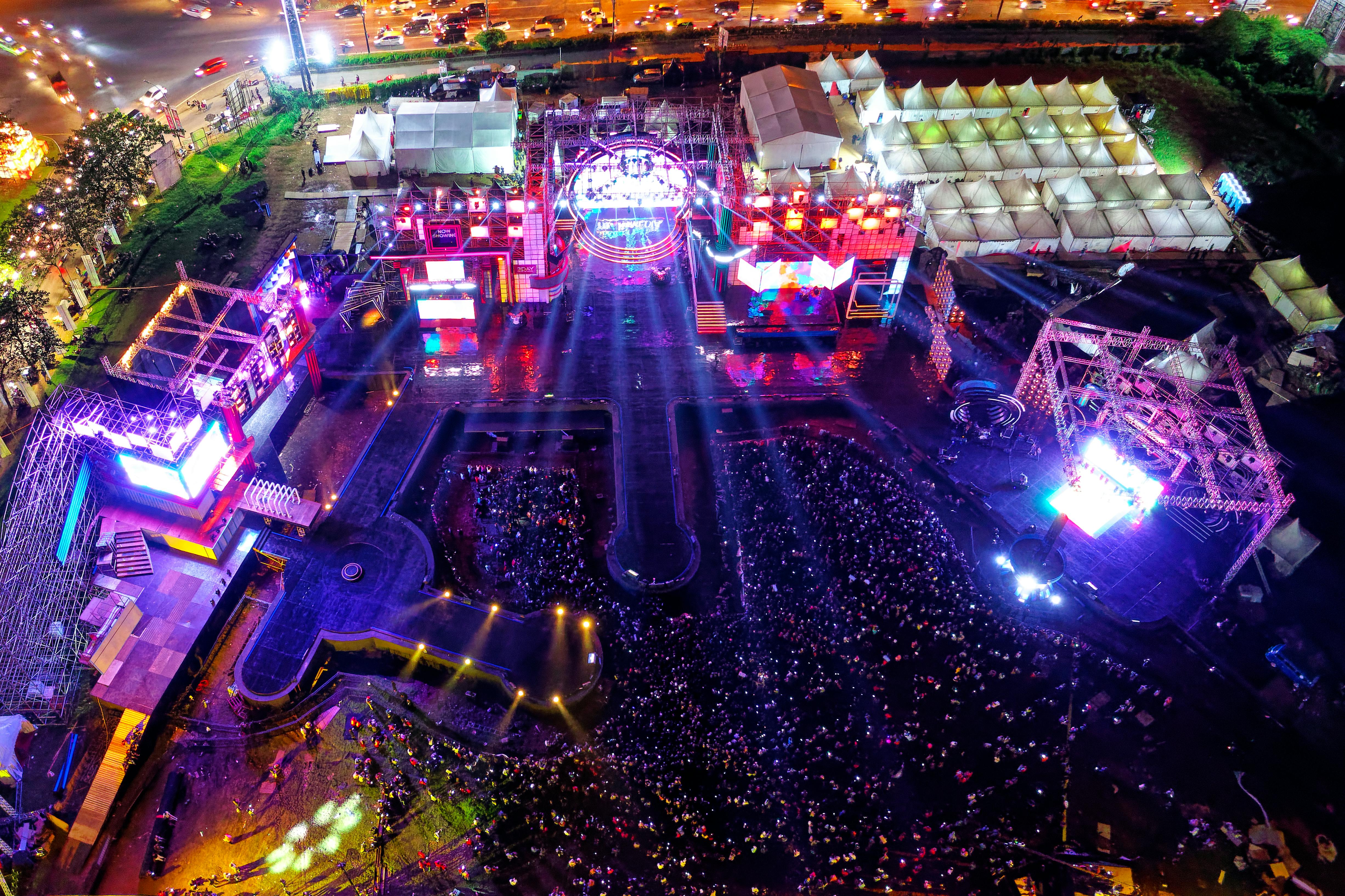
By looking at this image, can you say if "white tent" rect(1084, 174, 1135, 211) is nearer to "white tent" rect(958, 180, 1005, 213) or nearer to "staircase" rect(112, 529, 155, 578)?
"white tent" rect(958, 180, 1005, 213)

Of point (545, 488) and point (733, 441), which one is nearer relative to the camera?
point (545, 488)

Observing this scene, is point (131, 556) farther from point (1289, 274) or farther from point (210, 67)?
point (1289, 274)

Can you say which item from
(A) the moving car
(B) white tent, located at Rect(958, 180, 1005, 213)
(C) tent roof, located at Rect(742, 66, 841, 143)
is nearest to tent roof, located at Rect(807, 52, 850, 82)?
(C) tent roof, located at Rect(742, 66, 841, 143)

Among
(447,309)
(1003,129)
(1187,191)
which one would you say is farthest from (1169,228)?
(447,309)

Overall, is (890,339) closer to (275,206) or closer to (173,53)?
(275,206)

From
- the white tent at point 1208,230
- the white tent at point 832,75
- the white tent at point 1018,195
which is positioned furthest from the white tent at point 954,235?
the white tent at point 832,75

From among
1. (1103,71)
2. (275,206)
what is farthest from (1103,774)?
(1103,71)
